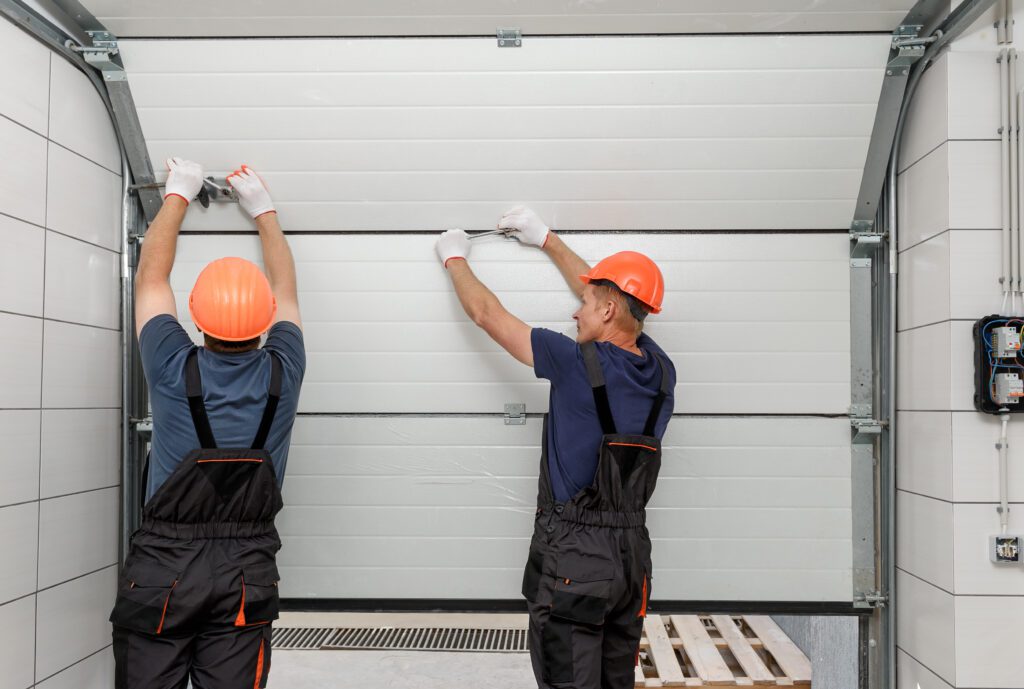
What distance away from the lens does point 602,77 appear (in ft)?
7.78

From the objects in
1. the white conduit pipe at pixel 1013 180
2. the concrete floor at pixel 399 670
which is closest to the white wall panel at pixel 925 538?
the white conduit pipe at pixel 1013 180

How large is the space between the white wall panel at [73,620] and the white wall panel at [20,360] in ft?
2.10

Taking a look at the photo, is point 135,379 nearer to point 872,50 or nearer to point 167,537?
point 167,537

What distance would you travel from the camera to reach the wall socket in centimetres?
217

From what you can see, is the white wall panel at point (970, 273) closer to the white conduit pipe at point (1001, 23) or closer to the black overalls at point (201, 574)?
the white conduit pipe at point (1001, 23)

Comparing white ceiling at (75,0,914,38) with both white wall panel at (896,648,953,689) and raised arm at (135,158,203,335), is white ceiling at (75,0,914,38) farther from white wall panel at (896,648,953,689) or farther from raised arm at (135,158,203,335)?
white wall panel at (896,648,953,689)

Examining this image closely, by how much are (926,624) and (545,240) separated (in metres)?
1.89

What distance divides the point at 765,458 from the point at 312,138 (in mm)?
2053

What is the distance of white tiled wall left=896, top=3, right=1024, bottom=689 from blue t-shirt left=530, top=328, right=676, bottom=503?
0.92 metres

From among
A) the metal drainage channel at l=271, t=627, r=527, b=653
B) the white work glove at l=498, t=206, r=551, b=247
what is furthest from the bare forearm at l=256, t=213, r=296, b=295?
the metal drainage channel at l=271, t=627, r=527, b=653

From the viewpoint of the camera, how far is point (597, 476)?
2.14 metres

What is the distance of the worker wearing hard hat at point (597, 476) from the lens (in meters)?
2.11

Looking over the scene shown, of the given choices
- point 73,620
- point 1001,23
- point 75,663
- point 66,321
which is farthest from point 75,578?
point 1001,23

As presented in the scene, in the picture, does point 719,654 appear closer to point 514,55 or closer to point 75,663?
point 75,663
